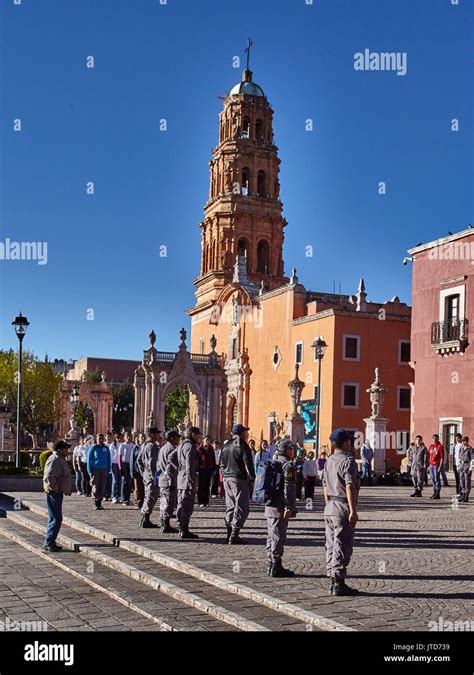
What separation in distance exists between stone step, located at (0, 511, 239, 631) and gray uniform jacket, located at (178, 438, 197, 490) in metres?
1.80

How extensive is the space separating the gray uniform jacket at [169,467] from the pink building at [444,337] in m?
19.0

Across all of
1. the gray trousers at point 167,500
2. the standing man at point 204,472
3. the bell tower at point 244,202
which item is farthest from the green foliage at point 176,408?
the gray trousers at point 167,500

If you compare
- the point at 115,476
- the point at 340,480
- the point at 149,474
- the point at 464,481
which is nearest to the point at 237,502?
the point at 149,474

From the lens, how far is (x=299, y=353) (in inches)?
1914

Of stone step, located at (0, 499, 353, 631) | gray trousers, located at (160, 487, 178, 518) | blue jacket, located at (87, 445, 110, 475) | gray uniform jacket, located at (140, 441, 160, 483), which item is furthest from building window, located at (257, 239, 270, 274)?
stone step, located at (0, 499, 353, 631)

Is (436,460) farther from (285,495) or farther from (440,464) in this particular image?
(285,495)

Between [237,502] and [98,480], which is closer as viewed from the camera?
[237,502]

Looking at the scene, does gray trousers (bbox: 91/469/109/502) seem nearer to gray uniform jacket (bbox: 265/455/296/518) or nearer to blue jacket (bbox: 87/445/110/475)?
blue jacket (bbox: 87/445/110/475)

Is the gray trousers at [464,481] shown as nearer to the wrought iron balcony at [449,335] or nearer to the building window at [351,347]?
the wrought iron balcony at [449,335]

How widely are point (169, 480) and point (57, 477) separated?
7.18 feet

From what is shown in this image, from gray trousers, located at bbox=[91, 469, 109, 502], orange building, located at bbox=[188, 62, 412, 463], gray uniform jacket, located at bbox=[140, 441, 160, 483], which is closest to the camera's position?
gray uniform jacket, located at bbox=[140, 441, 160, 483]

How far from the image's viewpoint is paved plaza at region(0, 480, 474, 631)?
7504mm
